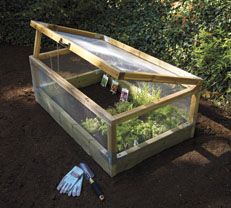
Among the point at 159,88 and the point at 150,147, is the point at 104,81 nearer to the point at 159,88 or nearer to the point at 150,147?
the point at 159,88

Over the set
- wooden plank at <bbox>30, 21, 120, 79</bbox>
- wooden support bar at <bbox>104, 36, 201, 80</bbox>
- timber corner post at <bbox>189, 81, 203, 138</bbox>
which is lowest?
timber corner post at <bbox>189, 81, 203, 138</bbox>

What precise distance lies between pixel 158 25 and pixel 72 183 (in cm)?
299

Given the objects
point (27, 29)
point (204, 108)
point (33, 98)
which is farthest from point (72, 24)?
point (204, 108)

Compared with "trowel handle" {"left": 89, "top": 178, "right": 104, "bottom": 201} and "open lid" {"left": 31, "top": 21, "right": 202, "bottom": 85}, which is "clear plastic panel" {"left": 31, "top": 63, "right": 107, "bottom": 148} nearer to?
"trowel handle" {"left": 89, "top": 178, "right": 104, "bottom": 201}

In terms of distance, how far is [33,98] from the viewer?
4.50 meters

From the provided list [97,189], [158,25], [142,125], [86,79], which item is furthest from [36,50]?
[158,25]

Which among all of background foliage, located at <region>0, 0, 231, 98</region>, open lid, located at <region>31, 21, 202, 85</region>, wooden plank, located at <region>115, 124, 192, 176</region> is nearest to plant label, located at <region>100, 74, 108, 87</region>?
open lid, located at <region>31, 21, 202, 85</region>

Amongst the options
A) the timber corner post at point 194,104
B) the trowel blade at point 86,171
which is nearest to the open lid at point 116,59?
the timber corner post at point 194,104

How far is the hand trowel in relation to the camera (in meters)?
3.03

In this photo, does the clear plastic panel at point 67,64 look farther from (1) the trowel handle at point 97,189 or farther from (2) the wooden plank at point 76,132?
(1) the trowel handle at point 97,189

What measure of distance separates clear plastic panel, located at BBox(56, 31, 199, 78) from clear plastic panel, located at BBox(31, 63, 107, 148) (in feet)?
1.74

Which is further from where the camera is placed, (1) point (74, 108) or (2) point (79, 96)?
(1) point (74, 108)

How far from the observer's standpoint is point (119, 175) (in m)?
3.25

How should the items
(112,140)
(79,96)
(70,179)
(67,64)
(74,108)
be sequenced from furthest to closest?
1. (67,64)
2. (74,108)
3. (79,96)
4. (70,179)
5. (112,140)
